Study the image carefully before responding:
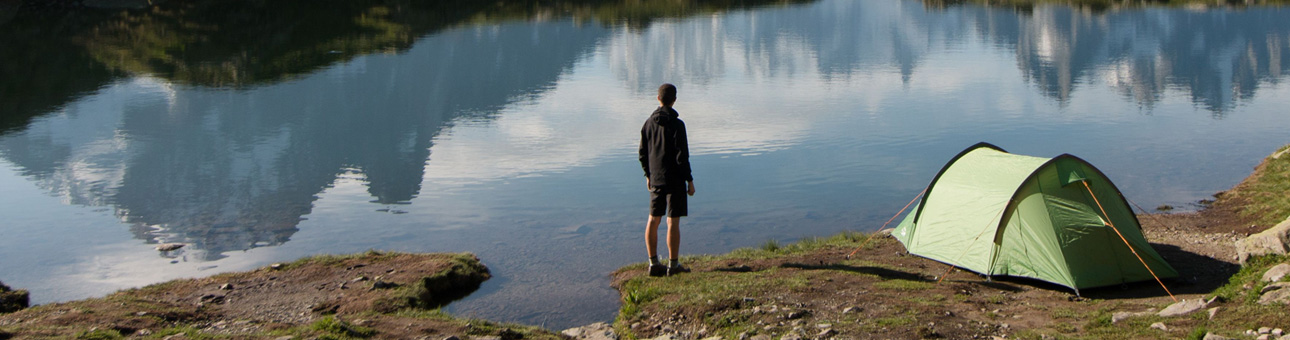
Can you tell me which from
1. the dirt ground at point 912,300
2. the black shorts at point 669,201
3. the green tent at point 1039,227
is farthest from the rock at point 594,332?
the green tent at point 1039,227

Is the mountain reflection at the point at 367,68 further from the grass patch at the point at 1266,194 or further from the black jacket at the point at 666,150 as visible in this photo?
the grass patch at the point at 1266,194

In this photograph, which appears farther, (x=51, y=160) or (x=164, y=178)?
(x=51, y=160)

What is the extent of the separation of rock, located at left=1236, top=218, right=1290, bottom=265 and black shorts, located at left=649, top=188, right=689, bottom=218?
6.99 meters

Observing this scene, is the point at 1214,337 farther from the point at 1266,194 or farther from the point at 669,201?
the point at 1266,194

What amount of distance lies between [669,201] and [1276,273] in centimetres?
675

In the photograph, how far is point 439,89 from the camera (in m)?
46.7

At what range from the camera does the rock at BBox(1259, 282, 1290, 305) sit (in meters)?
8.94

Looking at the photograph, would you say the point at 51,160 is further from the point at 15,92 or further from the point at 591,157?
the point at 15,92

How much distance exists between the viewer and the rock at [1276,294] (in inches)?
352

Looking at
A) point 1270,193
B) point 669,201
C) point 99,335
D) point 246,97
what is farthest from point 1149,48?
point 99,335

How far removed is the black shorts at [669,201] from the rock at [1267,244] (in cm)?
699

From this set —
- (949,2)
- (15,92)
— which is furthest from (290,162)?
(949,2)

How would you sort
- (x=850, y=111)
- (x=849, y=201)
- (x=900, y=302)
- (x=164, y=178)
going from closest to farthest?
(x=900, y=302), (x=849, y=201), (x=164, y=178), (x=850, y=111)

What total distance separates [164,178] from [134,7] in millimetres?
66625
